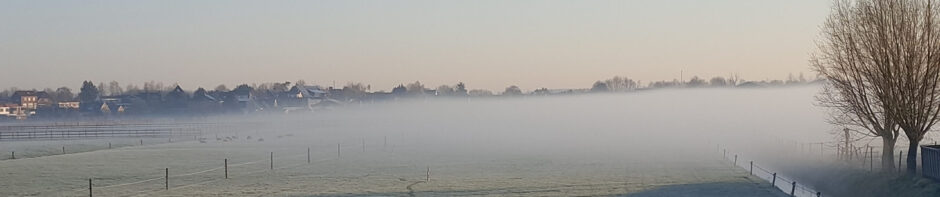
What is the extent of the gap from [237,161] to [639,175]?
29.6 metres

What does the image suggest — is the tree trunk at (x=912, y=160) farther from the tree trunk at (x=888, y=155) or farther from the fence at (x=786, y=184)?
the fence at (x=786, y=184)

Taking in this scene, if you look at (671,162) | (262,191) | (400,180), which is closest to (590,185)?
(400,180)

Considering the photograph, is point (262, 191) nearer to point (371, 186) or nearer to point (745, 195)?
point (371, 186)

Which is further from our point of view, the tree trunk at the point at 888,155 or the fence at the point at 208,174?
the tree trunk at the point at 888,155

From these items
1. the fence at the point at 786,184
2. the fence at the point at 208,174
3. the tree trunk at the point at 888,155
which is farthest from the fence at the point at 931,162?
the fence at the point at 208,174

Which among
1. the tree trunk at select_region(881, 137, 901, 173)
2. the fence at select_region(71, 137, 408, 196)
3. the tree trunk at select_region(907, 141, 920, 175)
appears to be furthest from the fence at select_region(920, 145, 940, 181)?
the fence at select_region(71, 137, 408, 196)

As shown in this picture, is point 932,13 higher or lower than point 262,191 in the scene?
higher

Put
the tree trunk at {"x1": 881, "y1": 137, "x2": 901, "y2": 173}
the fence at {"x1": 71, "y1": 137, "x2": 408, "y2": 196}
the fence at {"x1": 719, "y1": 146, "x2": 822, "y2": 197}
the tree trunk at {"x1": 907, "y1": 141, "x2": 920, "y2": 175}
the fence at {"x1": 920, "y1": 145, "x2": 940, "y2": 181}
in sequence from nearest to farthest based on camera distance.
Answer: the fence at {"x1": 920, "y1": 145, "x2": 940, "y2": 181} → the tree trunk at {"x1": 907, "y1": 141, "x2": 920, "y2": 175} → the fence at {"x1": 71, "y1": 137, "x2": 408, "y2": 196} → the fence at {"x1": 719, "y1": 146, "x2": 822, "y2": 197} → the tree trunk at {"x1": 881, "y1": 137, "x2": 901, "y2": 173}

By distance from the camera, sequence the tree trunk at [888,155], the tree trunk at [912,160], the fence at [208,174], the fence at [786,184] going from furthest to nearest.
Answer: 1. the tree trunk at [888,155]
2. the fence at [786,184]
3. the fence at [208,174]
4. the tree trunk at [912,160]

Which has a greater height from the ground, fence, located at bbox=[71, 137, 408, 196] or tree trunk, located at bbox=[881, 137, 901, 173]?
tree trunk, located at bbox=[881, 137, 901, 173]

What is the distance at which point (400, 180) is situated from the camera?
51.6m

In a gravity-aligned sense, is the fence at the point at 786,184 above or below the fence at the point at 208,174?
below

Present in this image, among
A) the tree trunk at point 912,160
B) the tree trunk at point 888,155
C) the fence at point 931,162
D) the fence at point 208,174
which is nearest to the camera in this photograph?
the fence at point 931,162

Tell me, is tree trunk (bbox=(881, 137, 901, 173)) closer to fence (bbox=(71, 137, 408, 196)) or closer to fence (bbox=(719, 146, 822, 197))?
fence (bbox=(719, 146, 822, 197))
